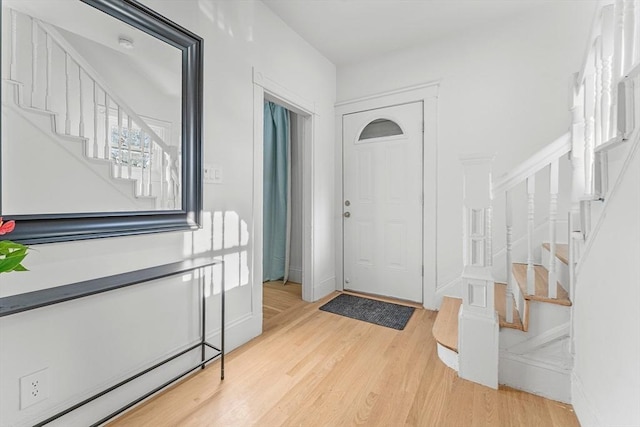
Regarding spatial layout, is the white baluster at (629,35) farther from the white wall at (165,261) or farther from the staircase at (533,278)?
the white wall at (165,261)

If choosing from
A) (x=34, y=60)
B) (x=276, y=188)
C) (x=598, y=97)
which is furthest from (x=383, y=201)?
(x=34, y=60)

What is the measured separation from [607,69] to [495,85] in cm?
136

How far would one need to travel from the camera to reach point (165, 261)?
1.57m

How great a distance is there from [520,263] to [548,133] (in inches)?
41.7

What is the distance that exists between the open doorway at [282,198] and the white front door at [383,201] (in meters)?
0.75

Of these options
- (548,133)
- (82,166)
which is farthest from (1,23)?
(548,133)

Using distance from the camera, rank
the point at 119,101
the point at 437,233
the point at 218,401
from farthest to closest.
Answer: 1. the point at 437,233
2. the point at 218,401
3. the point at 119,101

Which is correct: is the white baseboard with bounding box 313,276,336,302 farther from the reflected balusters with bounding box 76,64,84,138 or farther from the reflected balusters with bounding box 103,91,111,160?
the reflected balusters with bounding box 76,64,84,138

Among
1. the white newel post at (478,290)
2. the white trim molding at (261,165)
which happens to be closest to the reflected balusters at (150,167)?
the white trim molding at (261,165)

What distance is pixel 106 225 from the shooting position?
132cm

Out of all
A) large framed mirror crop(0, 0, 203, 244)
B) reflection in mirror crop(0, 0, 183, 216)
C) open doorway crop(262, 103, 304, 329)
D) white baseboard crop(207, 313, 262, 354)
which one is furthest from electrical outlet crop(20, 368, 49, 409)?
open doorway crop(262, 103, 304, 329)

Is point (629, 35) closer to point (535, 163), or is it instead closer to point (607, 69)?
point (607, 69)

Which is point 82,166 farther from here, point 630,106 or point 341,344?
point 630,106

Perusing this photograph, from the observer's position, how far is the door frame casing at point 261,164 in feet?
7.16
